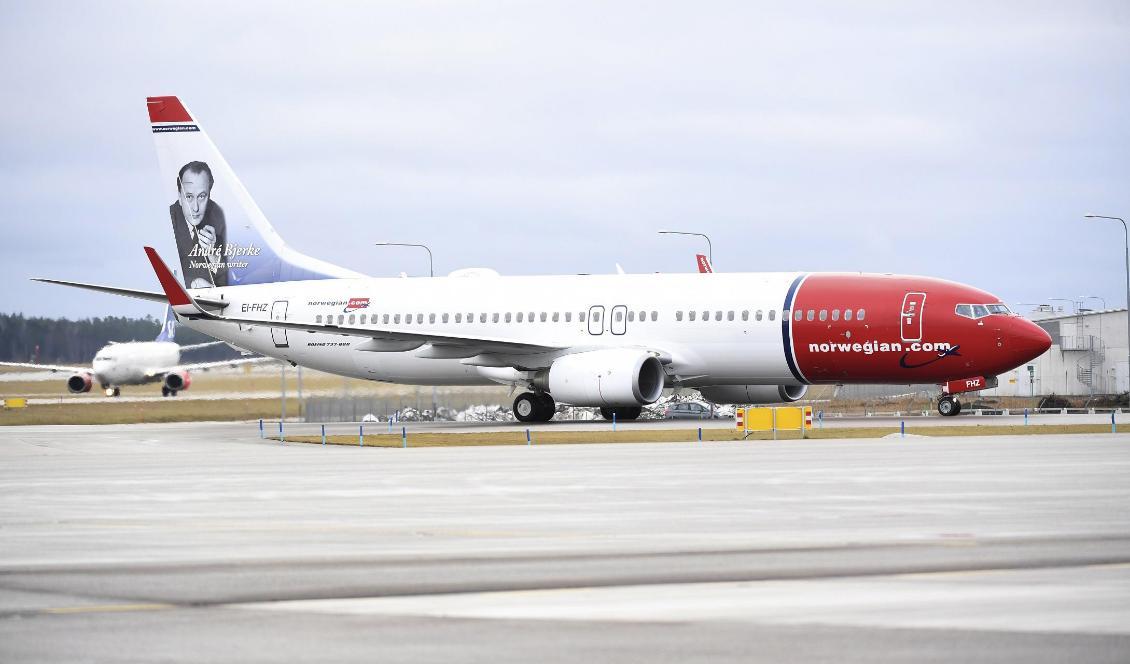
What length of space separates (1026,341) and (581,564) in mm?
30468

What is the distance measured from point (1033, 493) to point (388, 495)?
849 centimetres

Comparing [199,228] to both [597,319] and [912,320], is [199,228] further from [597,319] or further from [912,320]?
[912,320]

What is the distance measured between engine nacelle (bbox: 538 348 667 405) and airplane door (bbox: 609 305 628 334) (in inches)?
31.2

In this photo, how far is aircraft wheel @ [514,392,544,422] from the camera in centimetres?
4753

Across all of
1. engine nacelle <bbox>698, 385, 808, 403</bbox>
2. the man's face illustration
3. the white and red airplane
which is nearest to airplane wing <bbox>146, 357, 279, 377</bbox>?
the man's face illustration

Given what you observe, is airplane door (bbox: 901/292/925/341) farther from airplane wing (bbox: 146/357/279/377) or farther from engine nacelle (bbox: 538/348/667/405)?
airplane wing (bbox: 146/357/279/377)

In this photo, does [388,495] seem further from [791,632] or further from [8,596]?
[791,632]

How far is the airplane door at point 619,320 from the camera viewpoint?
4603cm

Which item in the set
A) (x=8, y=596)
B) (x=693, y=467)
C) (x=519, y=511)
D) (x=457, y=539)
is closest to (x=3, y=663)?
(x=8, y=596)

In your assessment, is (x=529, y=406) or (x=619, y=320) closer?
(x=619, y=320)

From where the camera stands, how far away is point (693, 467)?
25.5 meters

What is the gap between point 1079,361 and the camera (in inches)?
3164

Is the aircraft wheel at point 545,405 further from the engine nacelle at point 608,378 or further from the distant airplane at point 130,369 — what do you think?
the distant airplane at point 130,369

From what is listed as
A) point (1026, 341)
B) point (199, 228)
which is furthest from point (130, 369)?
point (1026, 341)
